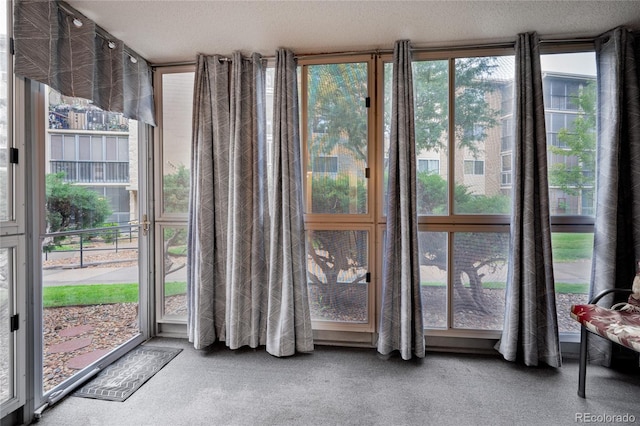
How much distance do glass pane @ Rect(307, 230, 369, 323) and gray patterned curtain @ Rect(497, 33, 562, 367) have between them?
1.08 metres

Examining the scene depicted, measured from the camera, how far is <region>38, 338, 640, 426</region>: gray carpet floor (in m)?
1.71

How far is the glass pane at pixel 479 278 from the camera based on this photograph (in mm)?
2369

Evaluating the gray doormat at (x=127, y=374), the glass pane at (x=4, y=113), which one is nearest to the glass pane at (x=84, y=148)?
the glass pane at (x=4, y=113)

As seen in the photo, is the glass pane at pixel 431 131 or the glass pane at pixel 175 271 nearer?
the glass pane at pixel 431 131

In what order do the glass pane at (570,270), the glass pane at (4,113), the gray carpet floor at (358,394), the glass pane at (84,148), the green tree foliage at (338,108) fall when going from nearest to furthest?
the glass pane at (4,113) → the gray carpet floor at (358,394) → the glass pane at (84,148) → the glass pane at (570,270) → the green tree foliage at (338,108)

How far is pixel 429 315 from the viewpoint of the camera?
2.45m

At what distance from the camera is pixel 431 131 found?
239 centimetres

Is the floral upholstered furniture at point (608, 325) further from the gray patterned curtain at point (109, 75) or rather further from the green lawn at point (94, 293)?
the gray patterned curtain at point (109, 75)

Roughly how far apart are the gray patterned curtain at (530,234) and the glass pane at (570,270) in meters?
0.28

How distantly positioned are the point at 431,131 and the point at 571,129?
1036mm

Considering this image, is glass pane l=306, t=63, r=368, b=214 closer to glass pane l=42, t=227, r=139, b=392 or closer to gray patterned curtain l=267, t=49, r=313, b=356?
gray patterned curtain l=267, t=49, r=313, b=356

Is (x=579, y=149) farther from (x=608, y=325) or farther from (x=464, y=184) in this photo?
(x=608, y=325)

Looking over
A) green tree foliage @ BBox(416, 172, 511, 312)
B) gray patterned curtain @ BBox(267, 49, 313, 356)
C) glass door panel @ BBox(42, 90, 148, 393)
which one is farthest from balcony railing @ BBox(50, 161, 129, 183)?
green tree foliage @ BBox(416, 172, 511, 312)

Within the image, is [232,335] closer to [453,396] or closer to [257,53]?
[453,396]
